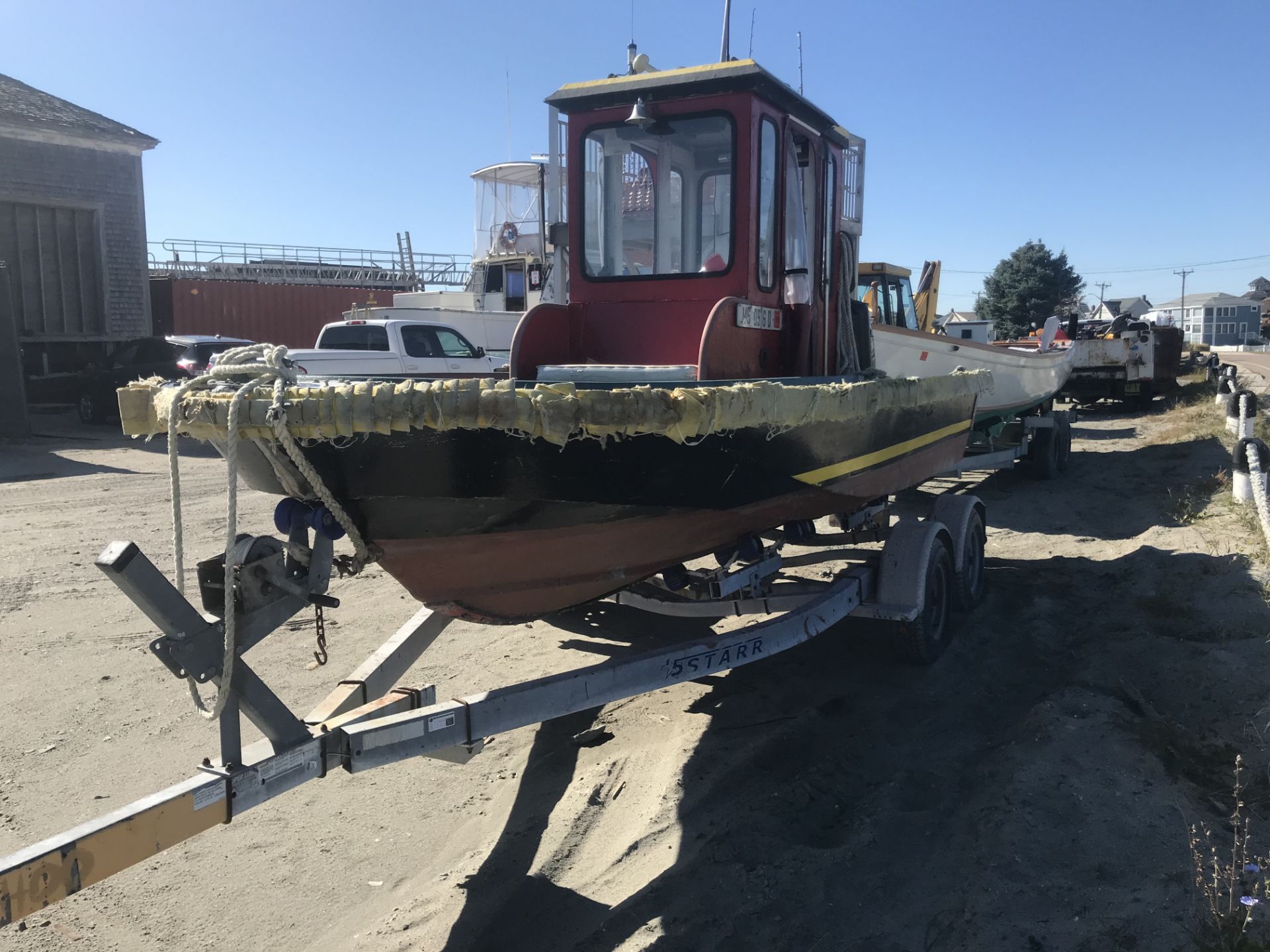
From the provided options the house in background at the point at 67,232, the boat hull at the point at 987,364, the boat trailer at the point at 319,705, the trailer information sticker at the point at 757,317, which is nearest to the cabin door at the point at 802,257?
the trailer information sticker at the point at 757,317

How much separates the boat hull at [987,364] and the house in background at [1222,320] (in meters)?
78.0

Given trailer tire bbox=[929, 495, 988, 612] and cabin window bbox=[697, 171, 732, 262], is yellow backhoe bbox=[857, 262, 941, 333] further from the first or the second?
cabin window bbox=[697, 171, 732, 262]

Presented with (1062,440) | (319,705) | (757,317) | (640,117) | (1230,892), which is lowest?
(1230,892)

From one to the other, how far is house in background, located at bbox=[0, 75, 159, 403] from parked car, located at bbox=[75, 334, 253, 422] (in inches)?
83.2

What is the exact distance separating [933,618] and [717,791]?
2.00 m

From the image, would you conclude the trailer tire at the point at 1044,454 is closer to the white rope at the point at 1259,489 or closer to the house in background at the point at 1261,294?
the white rope at the point at 1259,489

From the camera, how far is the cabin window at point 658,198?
4059mm

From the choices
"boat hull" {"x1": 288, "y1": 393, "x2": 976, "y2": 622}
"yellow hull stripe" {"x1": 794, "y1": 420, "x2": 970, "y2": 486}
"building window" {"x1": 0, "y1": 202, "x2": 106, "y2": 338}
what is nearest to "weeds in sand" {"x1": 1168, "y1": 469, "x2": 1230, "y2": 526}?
"yellow hull stripe" {"x1": 794, "y1": 420, "x2": 970, "y2": 486}

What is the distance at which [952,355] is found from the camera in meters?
8.55

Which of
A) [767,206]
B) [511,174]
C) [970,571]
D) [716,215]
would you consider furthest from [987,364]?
[511,174]

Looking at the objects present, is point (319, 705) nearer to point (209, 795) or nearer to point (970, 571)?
point (209, 795)

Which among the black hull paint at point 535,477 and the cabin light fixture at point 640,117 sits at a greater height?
the cabin light fixture at point 640,117

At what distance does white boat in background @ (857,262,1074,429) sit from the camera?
831 centimetres

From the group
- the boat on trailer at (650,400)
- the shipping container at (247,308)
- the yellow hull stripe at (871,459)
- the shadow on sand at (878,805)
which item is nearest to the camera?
the boat on trailer at (650,400)
